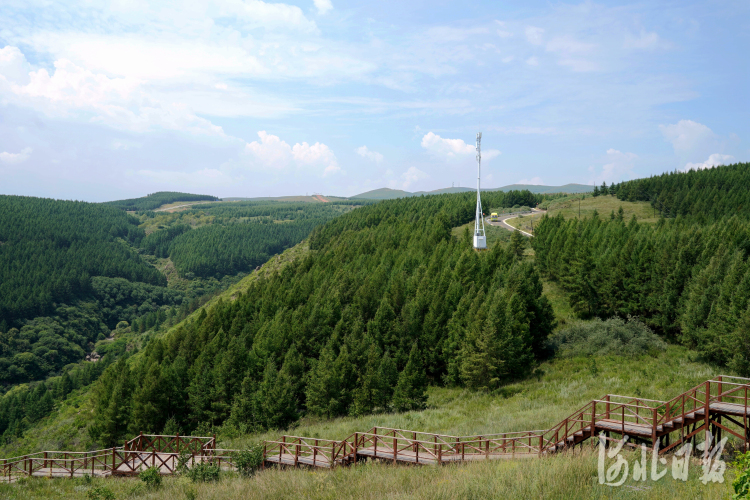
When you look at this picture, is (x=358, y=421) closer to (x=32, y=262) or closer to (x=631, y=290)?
(x=631, y=290)

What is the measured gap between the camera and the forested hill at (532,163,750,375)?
36469mm

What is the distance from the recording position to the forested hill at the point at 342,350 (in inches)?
1551

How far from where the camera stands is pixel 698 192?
358 feet

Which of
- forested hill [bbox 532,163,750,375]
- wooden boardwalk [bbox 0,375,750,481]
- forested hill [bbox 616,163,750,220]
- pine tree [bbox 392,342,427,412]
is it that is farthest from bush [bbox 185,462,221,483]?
forested hill [bbox 616,163,750,220]

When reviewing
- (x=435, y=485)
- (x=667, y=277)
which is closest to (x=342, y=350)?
(x=435, y=485)

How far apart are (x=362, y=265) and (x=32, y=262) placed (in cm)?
18087

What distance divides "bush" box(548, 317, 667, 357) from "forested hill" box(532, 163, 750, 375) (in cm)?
298

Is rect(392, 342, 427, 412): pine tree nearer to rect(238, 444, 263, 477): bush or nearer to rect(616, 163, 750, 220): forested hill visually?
rect(238, 444, 263, 477): bush

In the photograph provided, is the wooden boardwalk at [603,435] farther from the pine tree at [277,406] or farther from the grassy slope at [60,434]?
the grassy slope at [60,434]

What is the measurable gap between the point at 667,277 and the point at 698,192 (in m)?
79.3

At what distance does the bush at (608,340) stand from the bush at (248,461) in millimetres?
32342

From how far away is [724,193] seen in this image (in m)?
105

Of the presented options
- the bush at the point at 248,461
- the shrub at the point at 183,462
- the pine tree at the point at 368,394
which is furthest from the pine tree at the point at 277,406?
the bush at the point at 248,461

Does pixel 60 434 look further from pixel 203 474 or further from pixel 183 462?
pixel 203 474
